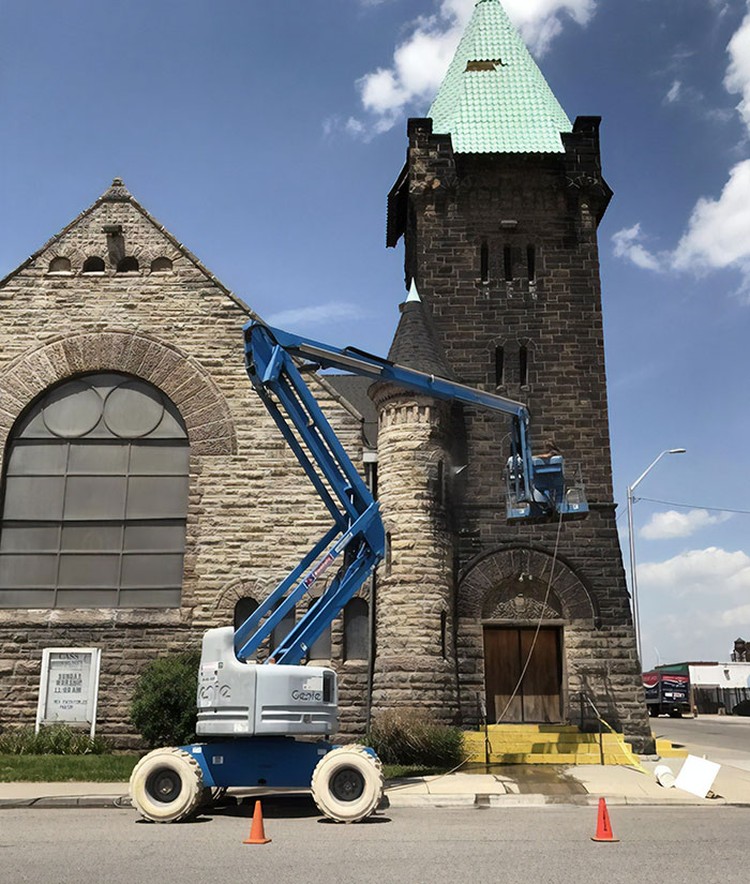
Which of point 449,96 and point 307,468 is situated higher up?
point 449,96

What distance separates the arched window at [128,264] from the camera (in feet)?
70.2

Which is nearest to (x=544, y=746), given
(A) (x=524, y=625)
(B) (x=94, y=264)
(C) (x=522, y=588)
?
(A) (x=524, y=625)

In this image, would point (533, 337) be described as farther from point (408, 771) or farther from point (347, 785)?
point (347, 785)

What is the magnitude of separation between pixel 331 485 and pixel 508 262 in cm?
1137

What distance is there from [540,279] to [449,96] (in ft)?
22.2

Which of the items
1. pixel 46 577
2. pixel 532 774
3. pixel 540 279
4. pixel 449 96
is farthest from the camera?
pixel 449 96

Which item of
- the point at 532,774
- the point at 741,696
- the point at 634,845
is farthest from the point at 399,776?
the point at 741,696

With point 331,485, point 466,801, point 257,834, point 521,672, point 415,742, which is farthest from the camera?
point 521,672

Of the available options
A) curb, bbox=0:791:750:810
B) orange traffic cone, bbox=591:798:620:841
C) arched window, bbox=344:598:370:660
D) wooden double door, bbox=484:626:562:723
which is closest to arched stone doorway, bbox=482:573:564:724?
wooden double door, bbox=484:626:562:723

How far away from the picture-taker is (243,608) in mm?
19000

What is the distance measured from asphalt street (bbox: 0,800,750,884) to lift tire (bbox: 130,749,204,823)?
0.22 m

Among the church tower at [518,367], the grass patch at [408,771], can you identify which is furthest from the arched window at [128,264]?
the grass patch at [408,771]

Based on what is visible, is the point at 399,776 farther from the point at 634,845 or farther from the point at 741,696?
the point at 741,696

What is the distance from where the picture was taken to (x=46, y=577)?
19.4 m
